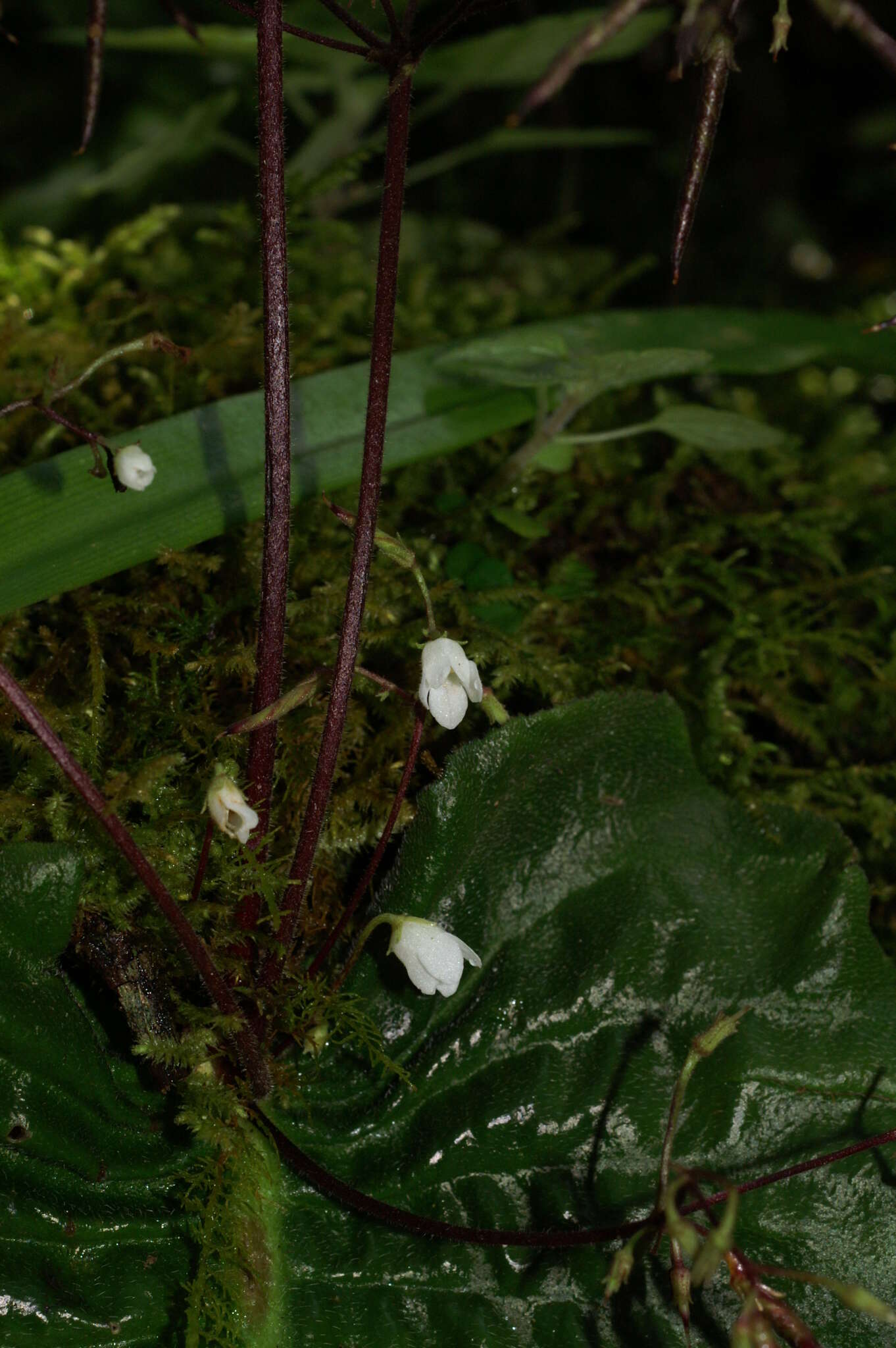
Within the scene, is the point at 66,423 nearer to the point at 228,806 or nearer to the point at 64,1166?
the point at 228,806

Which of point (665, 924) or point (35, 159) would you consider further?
point (35, 159)

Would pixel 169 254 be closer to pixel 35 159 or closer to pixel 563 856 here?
pixel 35 159

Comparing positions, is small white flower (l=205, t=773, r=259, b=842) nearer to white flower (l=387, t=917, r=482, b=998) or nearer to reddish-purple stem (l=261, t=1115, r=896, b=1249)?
white flower (l=387, t=917, r=482, b=998)

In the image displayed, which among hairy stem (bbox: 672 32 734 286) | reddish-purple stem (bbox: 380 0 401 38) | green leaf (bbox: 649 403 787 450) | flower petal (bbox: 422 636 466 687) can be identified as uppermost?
green leaf (bbox: 649 403 787 450)

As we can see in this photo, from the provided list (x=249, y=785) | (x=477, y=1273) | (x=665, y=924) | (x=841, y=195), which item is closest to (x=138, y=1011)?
(x=249, y=785)

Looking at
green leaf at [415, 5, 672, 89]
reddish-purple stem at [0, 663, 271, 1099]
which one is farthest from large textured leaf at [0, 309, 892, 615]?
green leaf at [415, 5, 672, 89]

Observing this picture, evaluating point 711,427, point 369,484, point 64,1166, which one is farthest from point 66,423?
point 711,427
